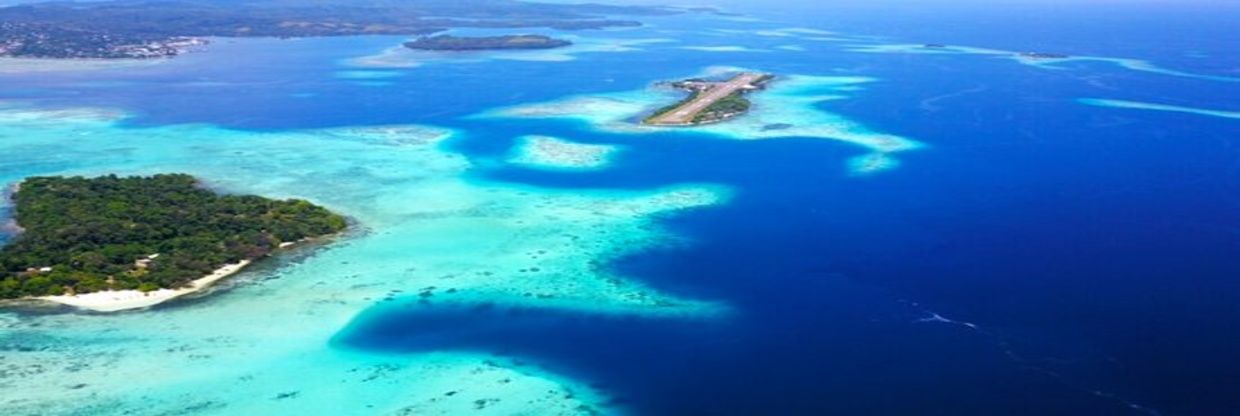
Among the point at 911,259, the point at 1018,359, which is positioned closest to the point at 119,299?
the point at 911,259

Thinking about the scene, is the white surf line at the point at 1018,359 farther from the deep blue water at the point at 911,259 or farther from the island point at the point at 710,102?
the island point at the point at 710,102

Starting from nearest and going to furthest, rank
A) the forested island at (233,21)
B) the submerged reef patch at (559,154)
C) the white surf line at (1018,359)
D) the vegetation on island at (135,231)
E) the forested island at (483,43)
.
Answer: the white surf line at (1018,359) < the vegetation on island at (135,231) < the submerged reef patch at (559,154) < the forested island at (233,21) < the forested island at (483,43)

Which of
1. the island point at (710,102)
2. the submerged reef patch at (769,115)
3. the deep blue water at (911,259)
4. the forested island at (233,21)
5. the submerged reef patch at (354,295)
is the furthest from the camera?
the forested island at (233,21)

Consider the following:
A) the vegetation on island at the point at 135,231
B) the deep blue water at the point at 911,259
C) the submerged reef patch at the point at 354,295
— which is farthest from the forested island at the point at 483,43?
the vegetation on island at the point at 135,231

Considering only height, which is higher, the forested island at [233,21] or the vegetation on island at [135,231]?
the forested island at [233,21]

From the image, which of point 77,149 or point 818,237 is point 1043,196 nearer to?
point 818,237

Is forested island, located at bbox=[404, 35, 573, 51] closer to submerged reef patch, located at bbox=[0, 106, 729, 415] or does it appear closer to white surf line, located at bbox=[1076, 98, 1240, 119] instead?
submerged reef patch, located at bbox=[0, 106, 729, 415]

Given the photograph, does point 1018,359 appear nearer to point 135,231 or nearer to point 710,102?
point 135,231

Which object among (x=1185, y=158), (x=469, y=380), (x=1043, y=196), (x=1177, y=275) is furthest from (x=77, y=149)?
→ (x=1185, y=158)
